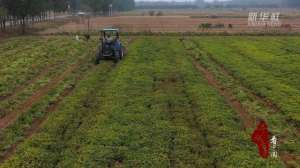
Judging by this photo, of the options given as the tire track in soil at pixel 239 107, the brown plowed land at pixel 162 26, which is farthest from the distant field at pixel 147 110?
the brown plowed land at pixel 162 26

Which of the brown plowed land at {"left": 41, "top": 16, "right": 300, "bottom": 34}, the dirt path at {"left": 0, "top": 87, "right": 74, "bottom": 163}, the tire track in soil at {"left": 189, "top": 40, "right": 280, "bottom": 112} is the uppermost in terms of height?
the brown plowed land at {"left": 41, "top": 16, "right": 300, "bottom": 34}

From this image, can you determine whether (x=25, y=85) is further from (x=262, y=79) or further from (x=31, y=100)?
(x=262, y=79)

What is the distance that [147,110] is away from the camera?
14617 mm

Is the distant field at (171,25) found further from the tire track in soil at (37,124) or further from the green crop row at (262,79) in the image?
the tire track in soil at (37,124)

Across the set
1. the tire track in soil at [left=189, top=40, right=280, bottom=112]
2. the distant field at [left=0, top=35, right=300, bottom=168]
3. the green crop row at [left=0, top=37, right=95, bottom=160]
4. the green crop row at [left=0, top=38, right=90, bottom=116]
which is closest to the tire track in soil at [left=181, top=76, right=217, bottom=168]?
the distant field at [left=0, top=35, right=300, bottom=168]

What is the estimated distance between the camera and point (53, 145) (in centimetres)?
1123

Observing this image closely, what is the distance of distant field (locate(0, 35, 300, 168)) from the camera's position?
10.7 meters

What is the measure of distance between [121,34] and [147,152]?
115 ft

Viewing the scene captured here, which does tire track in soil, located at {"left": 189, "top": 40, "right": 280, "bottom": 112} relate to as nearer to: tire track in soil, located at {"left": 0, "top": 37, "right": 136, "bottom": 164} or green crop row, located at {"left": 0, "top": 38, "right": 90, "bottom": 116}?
tire track in soil, located at {"left": 0, "top": 37, "right": 136, "bottom": 164}

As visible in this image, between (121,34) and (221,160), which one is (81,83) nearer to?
(221,160)

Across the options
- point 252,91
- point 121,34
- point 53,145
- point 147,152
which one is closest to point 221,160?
point 147,152

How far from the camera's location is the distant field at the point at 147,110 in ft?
35.0

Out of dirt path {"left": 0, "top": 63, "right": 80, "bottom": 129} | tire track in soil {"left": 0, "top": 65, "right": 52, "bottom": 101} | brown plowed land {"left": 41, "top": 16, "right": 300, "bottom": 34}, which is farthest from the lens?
brown plowed land {"left": 41, "top": 16, "right": 300, "bottom": 34}

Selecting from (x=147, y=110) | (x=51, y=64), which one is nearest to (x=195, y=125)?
(x=147, y=110)
